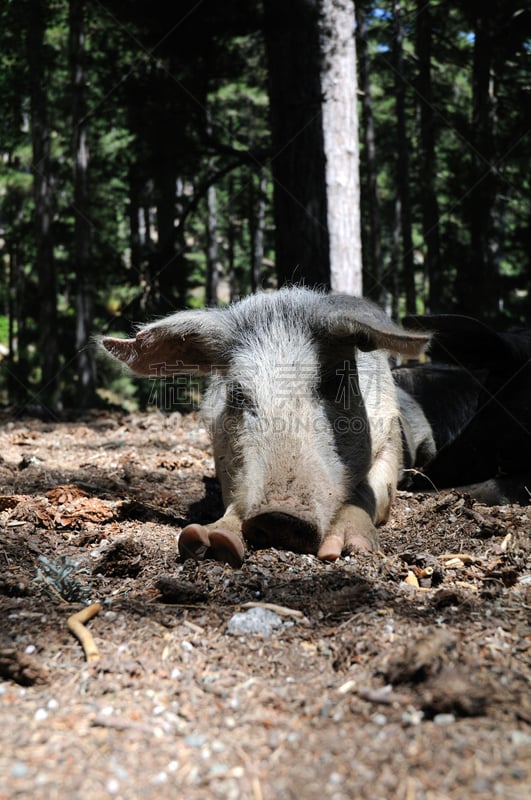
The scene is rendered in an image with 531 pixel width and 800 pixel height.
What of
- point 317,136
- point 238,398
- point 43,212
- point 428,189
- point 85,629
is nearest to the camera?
point 85,629

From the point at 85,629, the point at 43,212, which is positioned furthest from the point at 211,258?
the point at 85,629

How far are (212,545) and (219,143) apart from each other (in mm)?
6511

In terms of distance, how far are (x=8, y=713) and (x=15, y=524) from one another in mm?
2158

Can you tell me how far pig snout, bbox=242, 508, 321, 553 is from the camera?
3529 millimetres

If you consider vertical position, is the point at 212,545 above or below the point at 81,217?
below

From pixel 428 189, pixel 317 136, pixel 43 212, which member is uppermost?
pixel 428 189

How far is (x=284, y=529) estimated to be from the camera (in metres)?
3.56

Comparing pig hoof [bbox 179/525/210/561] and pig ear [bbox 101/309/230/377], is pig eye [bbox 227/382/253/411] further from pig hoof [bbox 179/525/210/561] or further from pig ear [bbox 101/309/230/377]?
pig hoof [bbox 179/525/210/561]

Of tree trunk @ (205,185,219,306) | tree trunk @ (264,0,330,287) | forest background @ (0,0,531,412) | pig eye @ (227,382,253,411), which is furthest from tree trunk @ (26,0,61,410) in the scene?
pig eye @ (227,382,253,411)

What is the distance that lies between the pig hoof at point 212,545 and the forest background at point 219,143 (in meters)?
2.16

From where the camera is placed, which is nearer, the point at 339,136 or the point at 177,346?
the point at 177,346

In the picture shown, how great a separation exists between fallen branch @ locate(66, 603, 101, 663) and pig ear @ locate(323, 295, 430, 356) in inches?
82.2

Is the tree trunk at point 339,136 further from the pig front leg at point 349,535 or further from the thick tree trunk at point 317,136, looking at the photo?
the pig front leg at point 349,535

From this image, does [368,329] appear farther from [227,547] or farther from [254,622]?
[254,622]
